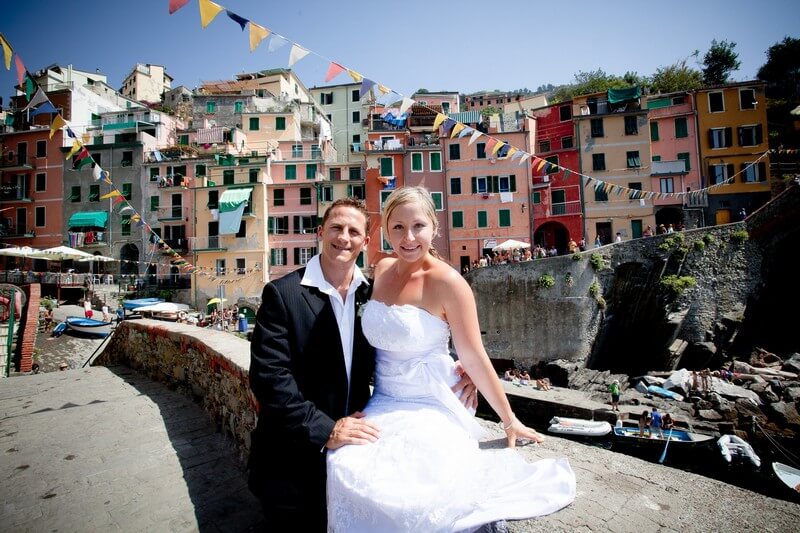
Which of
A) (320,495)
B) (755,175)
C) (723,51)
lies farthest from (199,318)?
(723,51)

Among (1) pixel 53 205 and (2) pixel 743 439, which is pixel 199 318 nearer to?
(1) pixel 53 205

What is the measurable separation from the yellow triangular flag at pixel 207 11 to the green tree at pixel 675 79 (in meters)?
41.7

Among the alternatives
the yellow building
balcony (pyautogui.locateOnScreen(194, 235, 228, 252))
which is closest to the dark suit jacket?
balcony (pyautogui.locateOnScreen(194, 235, 228, 252))

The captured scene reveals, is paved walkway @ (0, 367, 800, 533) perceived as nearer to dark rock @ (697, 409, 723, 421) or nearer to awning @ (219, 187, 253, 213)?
dark rock @ (697, 409, 723, 421)

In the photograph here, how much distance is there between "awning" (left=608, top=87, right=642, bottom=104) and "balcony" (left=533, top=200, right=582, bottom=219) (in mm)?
7759

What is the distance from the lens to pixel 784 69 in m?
35.4

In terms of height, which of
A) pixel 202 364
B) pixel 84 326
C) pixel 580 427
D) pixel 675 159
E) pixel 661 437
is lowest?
pixel 661 437

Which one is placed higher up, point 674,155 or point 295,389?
point 674,155

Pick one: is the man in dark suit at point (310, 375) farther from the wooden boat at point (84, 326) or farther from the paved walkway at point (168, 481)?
the wooden boat at point (84, 326)

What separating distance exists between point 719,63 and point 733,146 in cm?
1728

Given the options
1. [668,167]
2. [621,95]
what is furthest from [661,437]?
[621,95]

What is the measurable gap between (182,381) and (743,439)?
1796 cm

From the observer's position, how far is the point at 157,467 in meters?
3.40

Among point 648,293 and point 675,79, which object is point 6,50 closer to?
point 648,293
